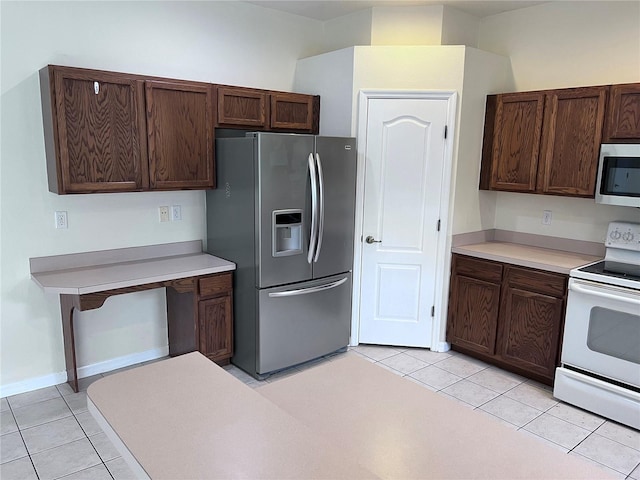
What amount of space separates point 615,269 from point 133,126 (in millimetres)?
3243

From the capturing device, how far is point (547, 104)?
3.33 meters

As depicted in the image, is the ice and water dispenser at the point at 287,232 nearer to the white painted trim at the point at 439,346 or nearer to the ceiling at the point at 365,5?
the white painted trim at the point at 439,346

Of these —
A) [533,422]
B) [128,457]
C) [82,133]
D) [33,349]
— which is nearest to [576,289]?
[533,422]

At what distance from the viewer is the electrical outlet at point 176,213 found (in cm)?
351

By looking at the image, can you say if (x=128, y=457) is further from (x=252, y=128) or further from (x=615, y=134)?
(x=615, y=134)

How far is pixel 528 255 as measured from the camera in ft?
11.2

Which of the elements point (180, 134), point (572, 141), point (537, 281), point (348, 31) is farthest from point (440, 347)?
point (348, 31)

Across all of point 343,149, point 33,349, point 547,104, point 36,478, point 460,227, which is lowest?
point 36,478

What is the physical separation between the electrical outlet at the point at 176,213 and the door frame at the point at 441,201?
1.39 meters

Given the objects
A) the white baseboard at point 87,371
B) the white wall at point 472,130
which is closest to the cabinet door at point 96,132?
the white baseboard at point 87,371

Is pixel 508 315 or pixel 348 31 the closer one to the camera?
pixel 508 315

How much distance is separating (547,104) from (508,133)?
349 millimetres

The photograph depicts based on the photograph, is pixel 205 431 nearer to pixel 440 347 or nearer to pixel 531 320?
pixel 531 320

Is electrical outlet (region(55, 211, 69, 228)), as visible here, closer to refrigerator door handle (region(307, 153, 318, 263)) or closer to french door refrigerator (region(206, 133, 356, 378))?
french door refrigerator (region(206, 133, 356, 378))
